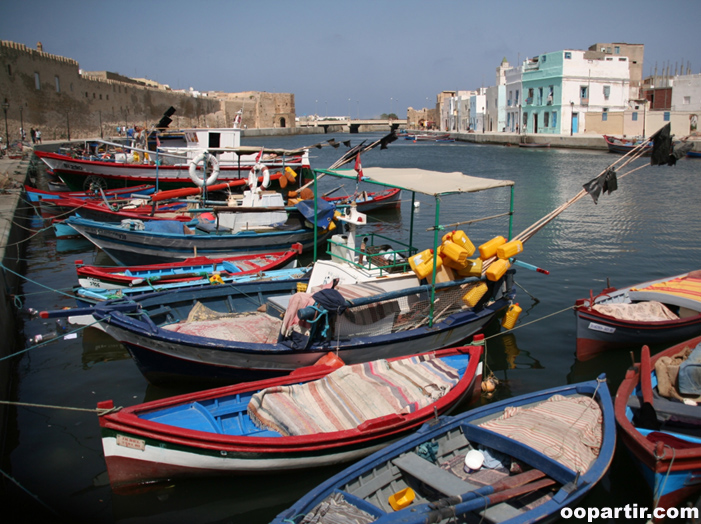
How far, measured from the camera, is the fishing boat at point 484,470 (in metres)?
4.49

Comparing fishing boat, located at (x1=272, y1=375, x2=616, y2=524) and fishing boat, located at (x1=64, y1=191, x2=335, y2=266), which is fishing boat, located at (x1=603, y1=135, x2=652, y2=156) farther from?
fishing boat, located at (x1=272, y1=375, x2=616, y2=524)

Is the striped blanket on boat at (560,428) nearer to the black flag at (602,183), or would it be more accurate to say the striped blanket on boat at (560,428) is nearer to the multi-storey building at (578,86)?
the black flag at (602,183)

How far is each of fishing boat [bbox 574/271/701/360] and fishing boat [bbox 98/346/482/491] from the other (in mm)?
2744

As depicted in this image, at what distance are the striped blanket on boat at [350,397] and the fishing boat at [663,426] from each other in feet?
6.69

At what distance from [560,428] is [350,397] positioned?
231cm

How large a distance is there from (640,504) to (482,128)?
86158 mm

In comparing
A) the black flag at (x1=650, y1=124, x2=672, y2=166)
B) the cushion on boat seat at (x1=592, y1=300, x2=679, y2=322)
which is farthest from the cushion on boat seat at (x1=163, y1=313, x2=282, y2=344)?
the black flag at (x1=650, y1=124, x2=672, y2=166)

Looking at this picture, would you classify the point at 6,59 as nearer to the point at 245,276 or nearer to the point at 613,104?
the point at 245,276

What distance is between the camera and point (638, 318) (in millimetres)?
8930

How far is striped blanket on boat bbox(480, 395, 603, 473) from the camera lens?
17.2 feet

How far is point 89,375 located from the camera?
8.62m

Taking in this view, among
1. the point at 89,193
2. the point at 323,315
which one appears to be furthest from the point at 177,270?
the point at 89,193

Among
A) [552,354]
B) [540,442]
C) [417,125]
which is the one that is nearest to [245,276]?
[552,354]

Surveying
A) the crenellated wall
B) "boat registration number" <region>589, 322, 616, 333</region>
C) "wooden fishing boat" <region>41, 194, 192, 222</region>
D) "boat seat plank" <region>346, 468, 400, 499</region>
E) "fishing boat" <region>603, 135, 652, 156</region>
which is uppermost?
the crenellated wall
